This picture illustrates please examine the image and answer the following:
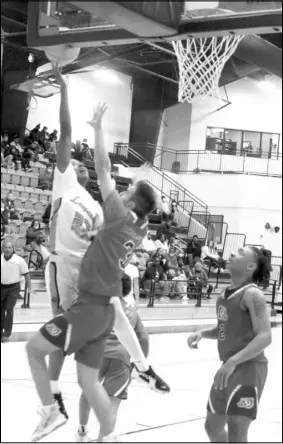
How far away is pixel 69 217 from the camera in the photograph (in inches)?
146

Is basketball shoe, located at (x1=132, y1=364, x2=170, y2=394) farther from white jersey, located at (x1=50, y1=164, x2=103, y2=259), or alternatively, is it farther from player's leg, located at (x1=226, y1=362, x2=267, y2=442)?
white jersey, located at (x1=50, y1=164, x2=103, y2=259)

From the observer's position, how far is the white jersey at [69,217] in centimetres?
374

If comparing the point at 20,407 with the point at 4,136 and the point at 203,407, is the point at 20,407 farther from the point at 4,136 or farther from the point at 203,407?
the point at 4,136

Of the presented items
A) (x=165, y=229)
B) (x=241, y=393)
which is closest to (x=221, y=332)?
(x=241, y=393)

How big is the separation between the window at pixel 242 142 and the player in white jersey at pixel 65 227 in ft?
62.9

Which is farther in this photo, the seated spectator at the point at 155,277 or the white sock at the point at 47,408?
the seated spectator at the point at 155,277

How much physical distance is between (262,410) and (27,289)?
18.2ft

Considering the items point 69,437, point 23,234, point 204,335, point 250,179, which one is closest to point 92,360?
point 204,335

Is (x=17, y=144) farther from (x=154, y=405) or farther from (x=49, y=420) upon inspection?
(x=49, y=420)

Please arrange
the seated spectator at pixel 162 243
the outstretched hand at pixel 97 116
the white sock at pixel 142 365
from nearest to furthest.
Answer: the outstretched hand at pixel 97 116 < the white sock at pixel 142 365 < the seated spectator at pixel 162 243

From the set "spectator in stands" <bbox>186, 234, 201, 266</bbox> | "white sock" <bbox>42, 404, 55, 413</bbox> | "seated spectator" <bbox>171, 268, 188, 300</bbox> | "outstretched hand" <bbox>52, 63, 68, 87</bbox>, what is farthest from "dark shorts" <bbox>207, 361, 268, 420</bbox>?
"spectator in stands" <bbox>186, 234, 201, 266</bbox>

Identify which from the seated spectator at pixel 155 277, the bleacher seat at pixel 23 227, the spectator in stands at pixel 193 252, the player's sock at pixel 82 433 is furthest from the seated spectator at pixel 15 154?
the player's sock at pixel 82 433

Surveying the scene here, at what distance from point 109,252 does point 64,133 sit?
669 millimetres

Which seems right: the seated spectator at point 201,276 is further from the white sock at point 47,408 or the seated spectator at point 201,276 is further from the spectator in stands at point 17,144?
the white sock at point 47,408
